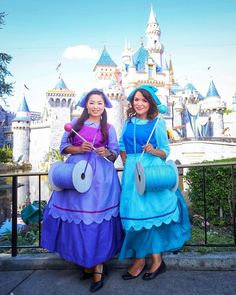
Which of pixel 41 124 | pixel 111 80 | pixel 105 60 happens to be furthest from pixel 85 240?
pixel 41 124

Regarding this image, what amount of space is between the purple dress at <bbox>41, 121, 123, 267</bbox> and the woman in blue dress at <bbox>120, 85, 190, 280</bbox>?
0.10 metres

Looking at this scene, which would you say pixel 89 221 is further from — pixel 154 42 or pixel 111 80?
pixel 154 42

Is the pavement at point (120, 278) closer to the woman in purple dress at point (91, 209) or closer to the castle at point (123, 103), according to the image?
the woman in purple dress at point (91, 209)

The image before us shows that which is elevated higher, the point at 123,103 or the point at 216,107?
the point at 123,103

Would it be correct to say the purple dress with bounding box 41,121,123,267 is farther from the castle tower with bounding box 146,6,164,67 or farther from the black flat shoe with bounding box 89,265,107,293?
the castle tower with bounding box 146,6,164,67

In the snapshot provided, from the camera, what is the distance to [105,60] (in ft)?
102

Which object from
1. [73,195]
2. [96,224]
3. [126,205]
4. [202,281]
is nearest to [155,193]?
[126,205]

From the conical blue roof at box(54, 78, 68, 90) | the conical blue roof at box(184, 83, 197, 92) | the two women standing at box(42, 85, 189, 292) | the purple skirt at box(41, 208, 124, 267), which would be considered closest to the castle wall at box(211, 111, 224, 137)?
the conical blue roof at box(184, 83, 197, 92)

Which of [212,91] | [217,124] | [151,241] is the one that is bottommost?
[151,241]

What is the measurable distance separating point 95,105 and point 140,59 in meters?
30.3

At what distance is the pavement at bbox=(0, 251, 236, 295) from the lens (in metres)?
1.94

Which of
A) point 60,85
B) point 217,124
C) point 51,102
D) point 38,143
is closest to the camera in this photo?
point 217,124

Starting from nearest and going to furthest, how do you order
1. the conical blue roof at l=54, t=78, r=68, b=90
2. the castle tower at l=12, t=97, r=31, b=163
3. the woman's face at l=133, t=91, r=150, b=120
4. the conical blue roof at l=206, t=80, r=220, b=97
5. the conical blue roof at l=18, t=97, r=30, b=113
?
the woman's face at l=133, t=91, r=150, b=120 → the conical blue roof at l=206, t=80, r=220, b=97 → the conical blue roof at l=54, t=78, r=68, b=90 → the castle tower at l=12, t=97, r=31, b=163 → the conical blue roof at l=18, t=97, r=30, b=113

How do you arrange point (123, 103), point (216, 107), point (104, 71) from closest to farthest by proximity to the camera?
point (216, 107) < point (123, 103) < point (104, 71)
